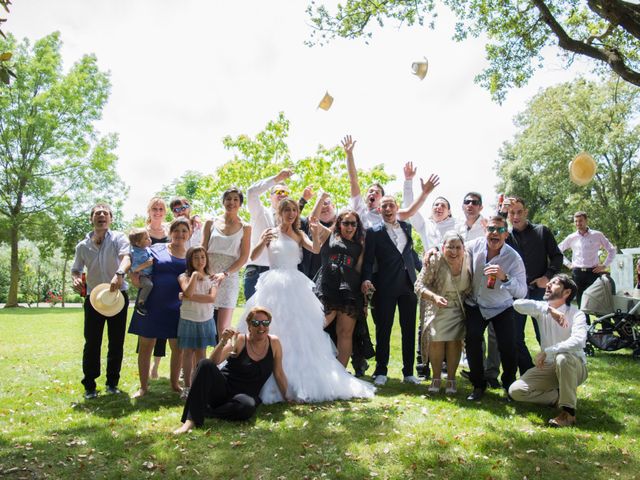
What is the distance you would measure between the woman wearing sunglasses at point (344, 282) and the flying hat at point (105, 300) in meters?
2.41

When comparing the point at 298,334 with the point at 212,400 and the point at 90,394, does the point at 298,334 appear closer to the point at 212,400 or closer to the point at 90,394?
the point at 212,400

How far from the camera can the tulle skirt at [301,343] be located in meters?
6.01

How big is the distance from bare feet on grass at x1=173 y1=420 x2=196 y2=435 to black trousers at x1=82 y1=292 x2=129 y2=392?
1.78m

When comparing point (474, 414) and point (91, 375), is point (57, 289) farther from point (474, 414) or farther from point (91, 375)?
point (474, 414)

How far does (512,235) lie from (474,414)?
8.66ft

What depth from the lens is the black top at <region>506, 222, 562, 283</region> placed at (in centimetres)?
702

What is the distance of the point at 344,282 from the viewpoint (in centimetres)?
669

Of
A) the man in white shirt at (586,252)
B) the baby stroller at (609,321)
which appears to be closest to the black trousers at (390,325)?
the baby stroller at (609,321)

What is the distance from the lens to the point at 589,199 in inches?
1335

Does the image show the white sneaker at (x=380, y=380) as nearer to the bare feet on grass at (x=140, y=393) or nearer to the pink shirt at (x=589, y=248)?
the bare feet on grass at (x=140, y=393)

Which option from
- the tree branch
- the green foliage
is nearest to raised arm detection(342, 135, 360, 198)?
the tree branch

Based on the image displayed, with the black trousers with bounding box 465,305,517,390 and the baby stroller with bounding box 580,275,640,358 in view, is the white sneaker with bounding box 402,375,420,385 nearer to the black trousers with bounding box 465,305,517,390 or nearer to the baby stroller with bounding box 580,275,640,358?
the black trousers with bounding box 465,305,517,390

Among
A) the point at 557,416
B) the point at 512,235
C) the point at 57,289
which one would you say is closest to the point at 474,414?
the point at 557,416

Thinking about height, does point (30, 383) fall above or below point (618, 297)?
below
